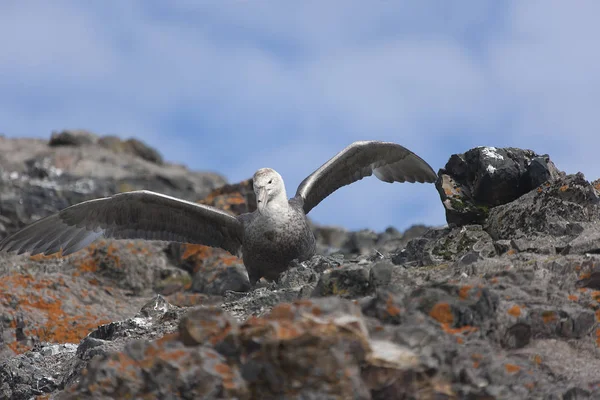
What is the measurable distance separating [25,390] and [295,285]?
8.39 ft

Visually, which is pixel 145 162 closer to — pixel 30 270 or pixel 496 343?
pixel 30 270

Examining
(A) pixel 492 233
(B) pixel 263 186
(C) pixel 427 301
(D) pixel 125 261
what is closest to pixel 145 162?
(D) pixel 125 261

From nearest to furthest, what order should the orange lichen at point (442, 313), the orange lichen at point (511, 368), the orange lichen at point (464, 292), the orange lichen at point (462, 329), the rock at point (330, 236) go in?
the orange lichen at point (511, 368)
the orange lichen at point (462, 329)
the orange lichen at point (442, 313)
the orange lichen at point (464, 292)
the rock at point (330, 236)

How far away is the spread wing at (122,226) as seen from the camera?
1157 centimetres

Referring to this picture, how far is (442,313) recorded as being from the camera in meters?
5.54

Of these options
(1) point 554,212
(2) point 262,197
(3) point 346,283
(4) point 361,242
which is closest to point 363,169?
(2) point 262,197

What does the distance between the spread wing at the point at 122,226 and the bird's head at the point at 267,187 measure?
1.34m

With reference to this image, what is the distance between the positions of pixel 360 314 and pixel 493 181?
498 centimetres

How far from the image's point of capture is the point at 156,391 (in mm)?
4965

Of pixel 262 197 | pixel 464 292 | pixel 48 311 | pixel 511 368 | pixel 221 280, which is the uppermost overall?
pixel 262 197

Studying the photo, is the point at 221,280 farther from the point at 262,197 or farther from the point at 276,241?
the point at 262,197

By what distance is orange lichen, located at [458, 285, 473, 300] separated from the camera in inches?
224

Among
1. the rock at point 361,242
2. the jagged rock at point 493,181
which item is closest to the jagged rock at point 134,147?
the rock at point 361,242

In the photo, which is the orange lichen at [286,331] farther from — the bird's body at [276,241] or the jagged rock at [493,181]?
the bird's body at [276,241]
